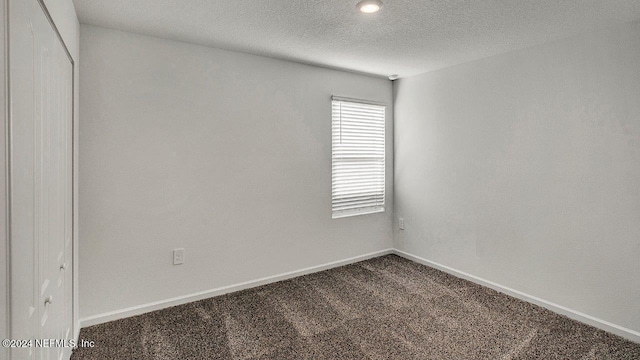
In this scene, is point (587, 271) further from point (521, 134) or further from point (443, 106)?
point (443, 106)

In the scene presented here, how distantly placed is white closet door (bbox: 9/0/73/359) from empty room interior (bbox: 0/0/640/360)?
3 centimetres

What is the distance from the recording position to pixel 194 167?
2.92 meters

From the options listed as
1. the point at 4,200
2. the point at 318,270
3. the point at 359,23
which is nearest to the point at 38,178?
the point at 4,200

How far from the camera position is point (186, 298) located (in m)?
2.94

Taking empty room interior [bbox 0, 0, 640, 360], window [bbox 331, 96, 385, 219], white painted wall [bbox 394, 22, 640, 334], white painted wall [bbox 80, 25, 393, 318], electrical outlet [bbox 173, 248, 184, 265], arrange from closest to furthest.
Result: empty room interior [bbox 0, 0, 640, 360], white painted wall [bbox 394, 22, 640, 334], white painted wall [bbox 80, 25, 393, 318], electrical outlet [bbox 173, 248, 184, 265], window [bbox 331, 96, 385, 219]

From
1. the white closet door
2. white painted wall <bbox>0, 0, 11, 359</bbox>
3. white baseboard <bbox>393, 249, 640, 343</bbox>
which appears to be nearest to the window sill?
white baseboard <bbox>393, 249, 640, 343</bbox>

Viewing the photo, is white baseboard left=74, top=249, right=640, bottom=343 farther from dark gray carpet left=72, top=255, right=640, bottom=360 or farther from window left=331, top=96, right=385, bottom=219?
window left=331, top=96, right=385, bottom=219

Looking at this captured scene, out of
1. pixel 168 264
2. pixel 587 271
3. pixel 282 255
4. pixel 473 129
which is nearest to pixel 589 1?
pixel 473 129

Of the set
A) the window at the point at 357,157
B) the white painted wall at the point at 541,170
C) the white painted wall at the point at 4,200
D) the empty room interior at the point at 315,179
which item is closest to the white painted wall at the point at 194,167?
the empty room interior at the point at 315,179

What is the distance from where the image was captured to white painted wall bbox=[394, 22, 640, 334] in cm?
243

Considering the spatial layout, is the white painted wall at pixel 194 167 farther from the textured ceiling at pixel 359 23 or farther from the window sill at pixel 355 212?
the textured ceiling at pixel 359 23

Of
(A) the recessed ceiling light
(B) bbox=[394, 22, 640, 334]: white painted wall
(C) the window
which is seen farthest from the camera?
(C) the window

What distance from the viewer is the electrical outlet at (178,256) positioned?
2881 mm

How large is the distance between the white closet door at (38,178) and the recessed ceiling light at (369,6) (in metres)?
1.62
